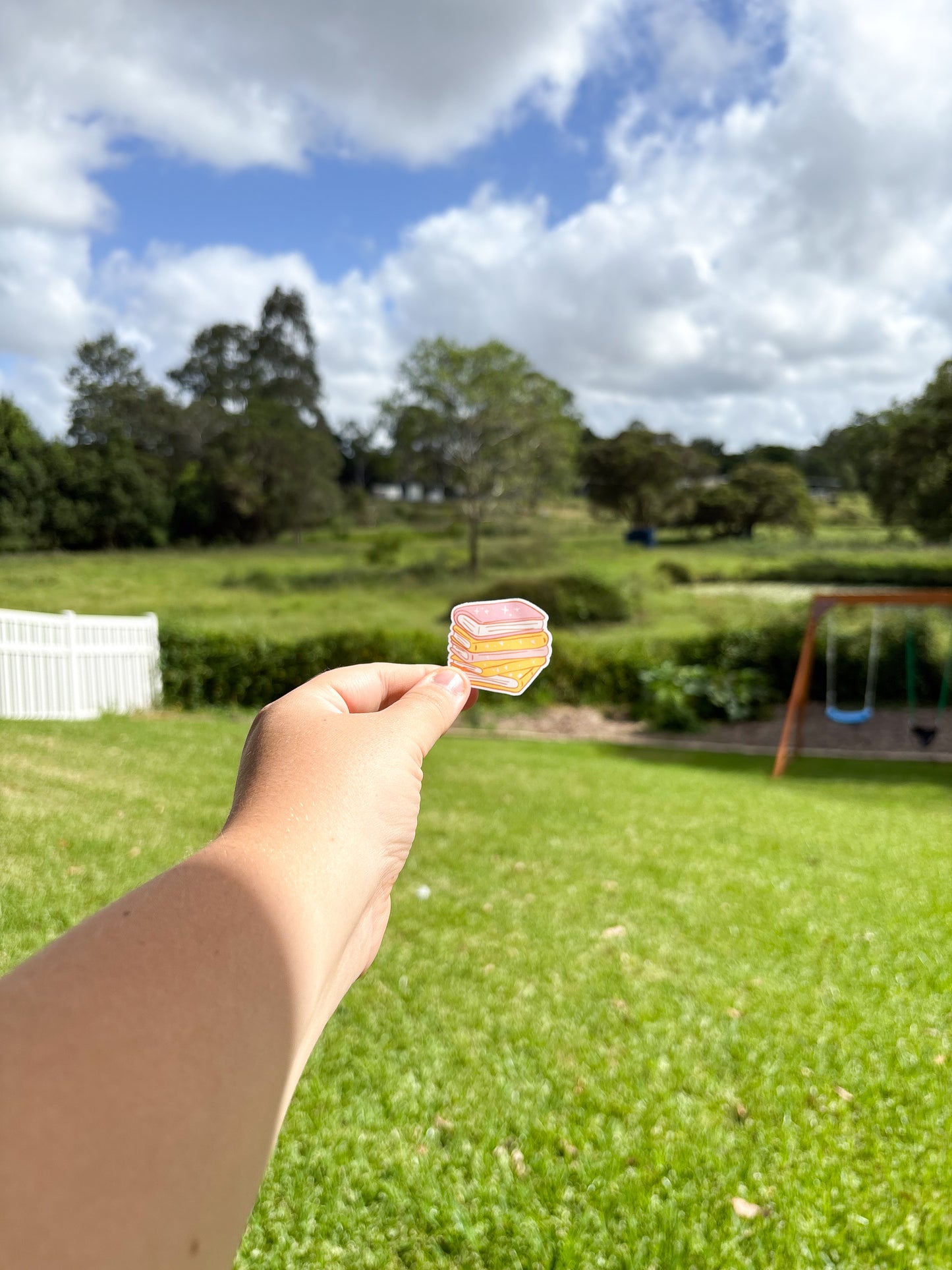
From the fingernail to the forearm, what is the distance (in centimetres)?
54

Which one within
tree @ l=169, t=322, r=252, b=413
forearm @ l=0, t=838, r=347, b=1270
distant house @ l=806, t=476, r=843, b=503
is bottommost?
forearm @ l=0, t=838, r=347, b=1270

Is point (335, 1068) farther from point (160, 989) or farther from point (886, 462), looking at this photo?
point (886, 462)

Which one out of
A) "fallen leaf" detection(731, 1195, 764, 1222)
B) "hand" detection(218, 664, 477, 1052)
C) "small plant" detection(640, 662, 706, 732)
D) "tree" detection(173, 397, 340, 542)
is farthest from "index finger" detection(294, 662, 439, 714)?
"tree" detection(173, 397, 340, 542)

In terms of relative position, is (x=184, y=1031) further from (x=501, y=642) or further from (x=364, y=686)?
(x=501, y=642)

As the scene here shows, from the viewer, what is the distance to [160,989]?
1.95ft

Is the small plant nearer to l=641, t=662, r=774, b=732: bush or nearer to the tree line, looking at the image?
l=641, t=662, r=774, b=732: bush

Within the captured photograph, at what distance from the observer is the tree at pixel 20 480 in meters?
21.3

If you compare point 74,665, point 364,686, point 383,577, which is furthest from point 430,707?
point 383,577

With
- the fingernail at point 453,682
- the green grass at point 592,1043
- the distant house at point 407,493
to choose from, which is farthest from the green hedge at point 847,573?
the fingernail at point 453,682

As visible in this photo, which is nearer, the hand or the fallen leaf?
the hand

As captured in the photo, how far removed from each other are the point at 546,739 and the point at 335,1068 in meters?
8.57

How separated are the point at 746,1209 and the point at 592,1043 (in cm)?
87

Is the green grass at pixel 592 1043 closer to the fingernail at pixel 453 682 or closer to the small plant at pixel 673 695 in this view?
the fingernail at pixel 453 682

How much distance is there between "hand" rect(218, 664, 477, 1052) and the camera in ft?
2.56
